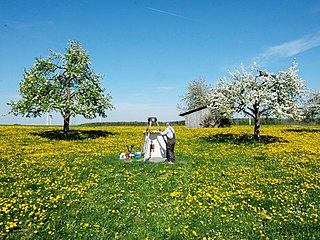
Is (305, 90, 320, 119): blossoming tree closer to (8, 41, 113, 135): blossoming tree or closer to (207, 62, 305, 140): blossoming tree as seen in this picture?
(207, 62, 305, 140): blossoming tree

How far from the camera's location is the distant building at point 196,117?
2345 inches

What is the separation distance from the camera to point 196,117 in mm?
60375

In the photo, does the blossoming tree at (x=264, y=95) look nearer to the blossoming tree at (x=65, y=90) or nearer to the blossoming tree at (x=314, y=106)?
the blossoming tree at (x=65, y=90)

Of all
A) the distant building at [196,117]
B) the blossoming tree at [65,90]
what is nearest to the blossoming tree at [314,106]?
the distant building at [196,117]

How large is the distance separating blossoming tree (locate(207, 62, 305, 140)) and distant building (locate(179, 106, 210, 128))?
29215 millimetres

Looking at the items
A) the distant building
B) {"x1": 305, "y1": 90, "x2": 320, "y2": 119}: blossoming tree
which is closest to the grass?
{"x1": 305, "y1": 90, "x2": 320, "y2": 119}: blossoming tree

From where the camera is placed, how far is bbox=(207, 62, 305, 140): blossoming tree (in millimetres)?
27672

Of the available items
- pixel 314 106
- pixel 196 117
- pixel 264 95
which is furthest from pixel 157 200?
pixel 196 117

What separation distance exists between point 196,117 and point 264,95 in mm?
32906

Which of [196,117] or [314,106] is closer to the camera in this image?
[314,106]

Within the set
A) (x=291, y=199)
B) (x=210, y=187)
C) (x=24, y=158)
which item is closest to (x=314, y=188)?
(x=291, y=199)

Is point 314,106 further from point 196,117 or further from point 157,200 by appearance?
point 157,200

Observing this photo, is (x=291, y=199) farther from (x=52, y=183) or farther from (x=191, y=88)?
(x=191, y=88)

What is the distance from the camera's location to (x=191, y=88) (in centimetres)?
8444
